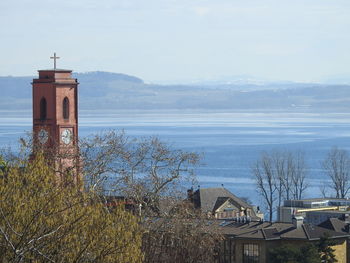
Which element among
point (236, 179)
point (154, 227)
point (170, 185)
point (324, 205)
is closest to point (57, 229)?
point (154, 227)

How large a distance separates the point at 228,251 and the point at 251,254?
1.11 m

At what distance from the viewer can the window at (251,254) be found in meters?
57.2

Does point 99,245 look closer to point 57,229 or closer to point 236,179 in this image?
point 57,229

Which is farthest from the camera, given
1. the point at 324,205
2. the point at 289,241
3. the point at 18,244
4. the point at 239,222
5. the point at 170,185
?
the point at 324,205

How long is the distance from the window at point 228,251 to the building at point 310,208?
63.8 ft

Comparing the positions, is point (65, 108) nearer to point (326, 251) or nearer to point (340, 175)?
point (326, 251)

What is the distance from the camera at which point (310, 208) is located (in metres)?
88.6

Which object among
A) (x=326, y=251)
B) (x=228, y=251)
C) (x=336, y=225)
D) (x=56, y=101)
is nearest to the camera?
(x=326, y=251)

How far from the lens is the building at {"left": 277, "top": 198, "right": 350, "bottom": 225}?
8153 centimetres

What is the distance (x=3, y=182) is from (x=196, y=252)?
13.1m

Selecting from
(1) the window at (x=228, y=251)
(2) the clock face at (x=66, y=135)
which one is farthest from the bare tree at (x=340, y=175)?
(1) the window at (x=228, y=251)

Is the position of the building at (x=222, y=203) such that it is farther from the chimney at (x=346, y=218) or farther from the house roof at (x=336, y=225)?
the house roof at (x=336, y=225)

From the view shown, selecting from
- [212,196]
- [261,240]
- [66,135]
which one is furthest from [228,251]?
[212,196]

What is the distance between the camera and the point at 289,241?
189 ft
